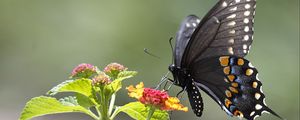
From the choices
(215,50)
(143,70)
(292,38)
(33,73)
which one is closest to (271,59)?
(292,38)

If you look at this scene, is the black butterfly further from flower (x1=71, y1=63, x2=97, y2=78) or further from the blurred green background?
the blurred green background

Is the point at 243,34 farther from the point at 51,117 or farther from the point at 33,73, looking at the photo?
the point at 33,73

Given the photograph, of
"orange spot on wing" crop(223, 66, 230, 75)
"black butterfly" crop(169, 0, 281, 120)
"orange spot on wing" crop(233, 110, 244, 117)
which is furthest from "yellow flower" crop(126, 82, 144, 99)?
"orange spot on wing" crop(223, 66, 230, 75)

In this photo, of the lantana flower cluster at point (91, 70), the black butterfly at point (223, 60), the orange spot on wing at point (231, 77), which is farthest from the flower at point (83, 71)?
the orange spot on wing at point (231, 77)

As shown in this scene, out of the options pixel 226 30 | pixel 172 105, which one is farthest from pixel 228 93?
pixel 172 105

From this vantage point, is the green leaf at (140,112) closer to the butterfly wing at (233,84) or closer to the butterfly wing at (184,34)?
the butterfly wing at (233,84)
